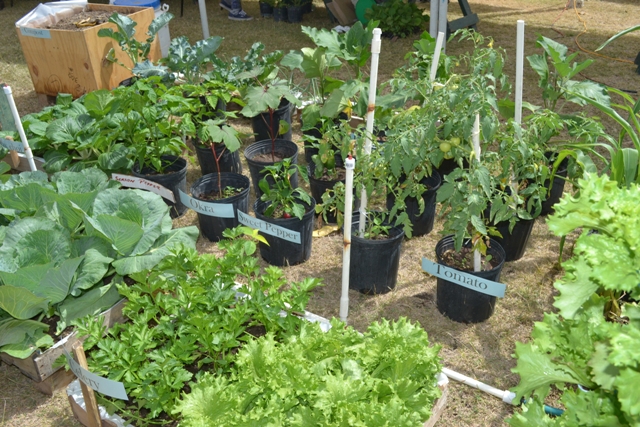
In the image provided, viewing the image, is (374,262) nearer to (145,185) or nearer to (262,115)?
(145,185)

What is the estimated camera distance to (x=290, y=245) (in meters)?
2.96

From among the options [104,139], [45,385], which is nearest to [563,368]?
[45,385]

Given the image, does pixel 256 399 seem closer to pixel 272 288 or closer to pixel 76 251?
pixel 272 288

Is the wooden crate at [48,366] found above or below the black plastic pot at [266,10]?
below

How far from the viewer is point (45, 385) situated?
232cm

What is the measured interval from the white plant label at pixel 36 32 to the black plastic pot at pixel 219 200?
7.07ft

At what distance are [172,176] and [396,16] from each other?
373cm

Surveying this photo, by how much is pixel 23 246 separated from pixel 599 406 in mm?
2163

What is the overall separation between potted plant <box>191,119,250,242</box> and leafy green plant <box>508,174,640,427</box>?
192cm

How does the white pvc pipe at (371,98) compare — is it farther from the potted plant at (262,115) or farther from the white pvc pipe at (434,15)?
the white pvc pipe at (434,15)

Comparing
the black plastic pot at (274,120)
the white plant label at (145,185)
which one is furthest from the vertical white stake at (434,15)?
the white plant label at (145,185)

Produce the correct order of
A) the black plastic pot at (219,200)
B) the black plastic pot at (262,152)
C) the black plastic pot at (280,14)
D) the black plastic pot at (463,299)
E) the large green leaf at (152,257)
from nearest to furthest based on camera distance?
the large green leaf at (152,257)
the black plastic pot at (463,299)
the black plastic pot at (219,200)
the black plastic pot at (262,152)
the black plastic pot at (280,14)

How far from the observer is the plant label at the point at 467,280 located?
7.75 feet

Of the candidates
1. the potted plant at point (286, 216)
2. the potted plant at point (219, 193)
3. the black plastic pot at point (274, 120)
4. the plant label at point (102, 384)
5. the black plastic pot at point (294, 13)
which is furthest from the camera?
the black plastic pot at point (294, 13)
